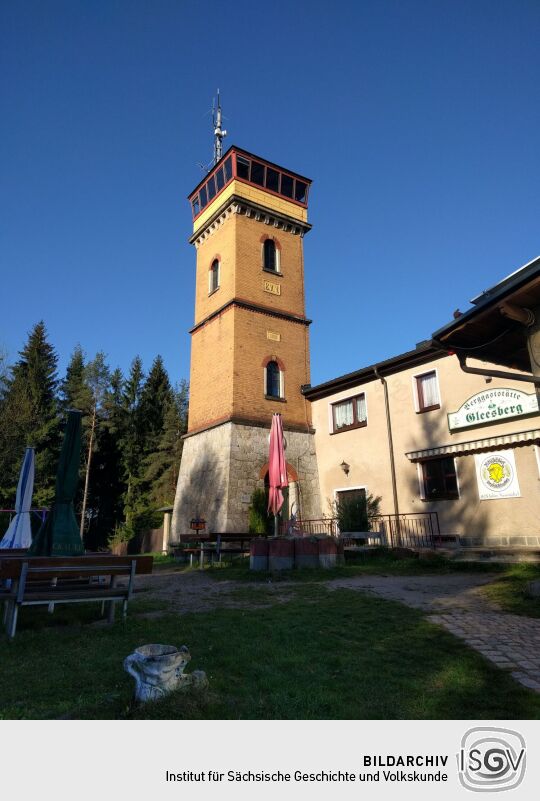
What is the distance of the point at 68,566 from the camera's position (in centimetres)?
Result: 577

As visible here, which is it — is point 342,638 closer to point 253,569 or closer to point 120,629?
point 120,629

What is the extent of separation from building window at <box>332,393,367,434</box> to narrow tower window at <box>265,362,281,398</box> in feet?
7.94

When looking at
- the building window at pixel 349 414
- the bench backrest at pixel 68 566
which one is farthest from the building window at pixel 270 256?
the bench backrest at pixel 68 566

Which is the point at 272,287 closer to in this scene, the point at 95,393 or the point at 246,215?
the point at 246,215

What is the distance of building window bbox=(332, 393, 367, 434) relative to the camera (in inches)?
727

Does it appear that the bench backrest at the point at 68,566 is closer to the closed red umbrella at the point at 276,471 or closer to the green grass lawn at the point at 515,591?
the green grass lawn at the point at 515,591

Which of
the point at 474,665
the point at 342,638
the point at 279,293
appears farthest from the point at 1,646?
the point at 279,293

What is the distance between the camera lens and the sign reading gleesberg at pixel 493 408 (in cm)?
1304

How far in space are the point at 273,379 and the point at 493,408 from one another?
8980mm

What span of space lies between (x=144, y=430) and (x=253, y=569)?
2869 cm

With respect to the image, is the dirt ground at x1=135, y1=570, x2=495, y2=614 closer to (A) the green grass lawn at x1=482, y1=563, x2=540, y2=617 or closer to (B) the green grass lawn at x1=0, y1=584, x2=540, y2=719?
(A) the green grass lawn at x1=482, y1=563, x2=540, y2=617
